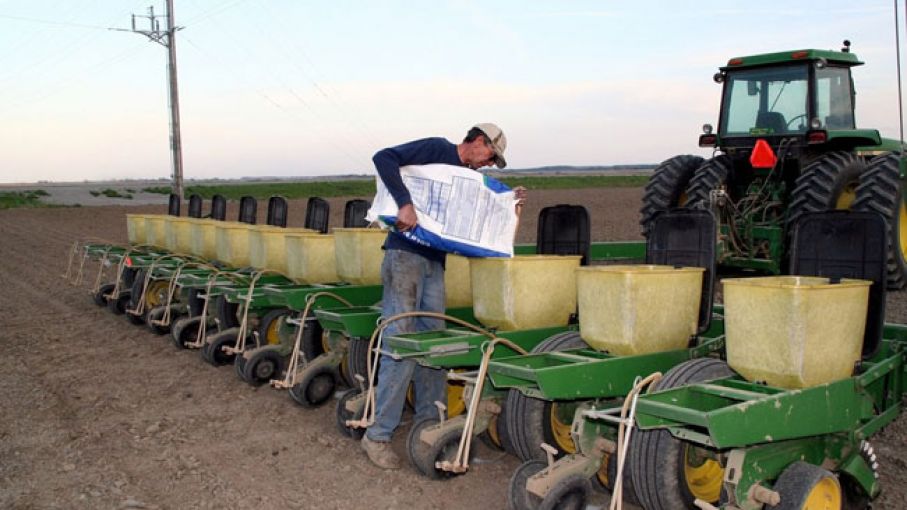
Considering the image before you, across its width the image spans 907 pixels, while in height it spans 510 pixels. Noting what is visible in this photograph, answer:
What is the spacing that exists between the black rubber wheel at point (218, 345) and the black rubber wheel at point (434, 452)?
3066 millimetres

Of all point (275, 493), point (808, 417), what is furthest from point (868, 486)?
point (275, 493)

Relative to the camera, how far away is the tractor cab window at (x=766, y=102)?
9.23 meters

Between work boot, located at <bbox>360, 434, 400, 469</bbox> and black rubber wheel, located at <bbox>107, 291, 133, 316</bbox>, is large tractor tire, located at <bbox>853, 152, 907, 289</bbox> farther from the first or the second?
black rubber wheel, located at <bbox>107, 291, 133, 316</bbox>

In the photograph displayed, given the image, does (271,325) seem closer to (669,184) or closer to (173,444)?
(173,444)

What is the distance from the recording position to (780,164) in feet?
30.0

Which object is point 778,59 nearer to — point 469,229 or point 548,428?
point 469,229

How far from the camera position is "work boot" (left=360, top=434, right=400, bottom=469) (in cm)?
504

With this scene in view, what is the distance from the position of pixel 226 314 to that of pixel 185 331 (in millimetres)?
717

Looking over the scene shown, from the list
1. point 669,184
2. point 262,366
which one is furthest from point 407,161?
point 669,184

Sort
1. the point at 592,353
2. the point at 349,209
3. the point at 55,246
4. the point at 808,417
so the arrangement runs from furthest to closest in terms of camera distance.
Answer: the point at 55,246 → the point at 349,209 → the point at 592,353 → the point at 808,417

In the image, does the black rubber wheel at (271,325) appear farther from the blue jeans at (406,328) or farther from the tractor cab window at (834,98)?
the tractor cab window at (834,98)

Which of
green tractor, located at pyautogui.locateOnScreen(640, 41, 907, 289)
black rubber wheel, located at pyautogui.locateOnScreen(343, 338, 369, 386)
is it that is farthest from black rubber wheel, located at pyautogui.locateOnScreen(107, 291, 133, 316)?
green tractor, located at pyautogui.locateOnScreen(640, 41, 907, 289)

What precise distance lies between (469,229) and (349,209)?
11.2 ft

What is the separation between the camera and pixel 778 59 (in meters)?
9.23
